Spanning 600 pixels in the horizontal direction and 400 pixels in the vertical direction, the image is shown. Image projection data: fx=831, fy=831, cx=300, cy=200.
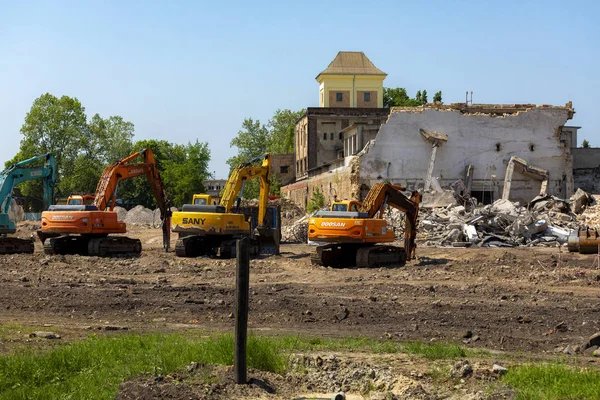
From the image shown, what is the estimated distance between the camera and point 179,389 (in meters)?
9.09

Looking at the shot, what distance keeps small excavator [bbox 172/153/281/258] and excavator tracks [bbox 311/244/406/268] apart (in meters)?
3.80

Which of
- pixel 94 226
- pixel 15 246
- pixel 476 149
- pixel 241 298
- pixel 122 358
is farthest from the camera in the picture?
pixel 476 149

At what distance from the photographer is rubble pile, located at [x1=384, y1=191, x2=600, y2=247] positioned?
36.5m

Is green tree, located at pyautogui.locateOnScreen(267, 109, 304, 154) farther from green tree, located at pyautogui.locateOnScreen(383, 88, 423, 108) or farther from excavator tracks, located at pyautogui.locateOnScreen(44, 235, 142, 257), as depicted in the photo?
excavator tracks, located at pyautogui.locateOnScreen(44, 235, 142, 257)

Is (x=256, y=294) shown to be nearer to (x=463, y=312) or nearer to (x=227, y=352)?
(x=463, y=312)

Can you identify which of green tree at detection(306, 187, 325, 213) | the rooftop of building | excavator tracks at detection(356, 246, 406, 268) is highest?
the rooftop of building


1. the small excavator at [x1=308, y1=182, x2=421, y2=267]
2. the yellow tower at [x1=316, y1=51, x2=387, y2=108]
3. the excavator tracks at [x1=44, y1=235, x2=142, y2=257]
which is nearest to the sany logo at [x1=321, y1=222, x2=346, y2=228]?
the small excavator at [x1=308, y1=182, x2=421, y2=267]

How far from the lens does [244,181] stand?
31.3m

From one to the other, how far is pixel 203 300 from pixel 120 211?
5389 centimetres

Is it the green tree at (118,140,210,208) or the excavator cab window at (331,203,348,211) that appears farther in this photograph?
the green tree at (118,140,210,208)

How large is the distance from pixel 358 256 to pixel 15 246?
43.6 ft

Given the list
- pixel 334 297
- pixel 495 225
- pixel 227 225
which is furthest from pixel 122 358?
pixel 495 225

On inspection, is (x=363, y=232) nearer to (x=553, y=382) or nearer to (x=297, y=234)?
(x=553, y=382)

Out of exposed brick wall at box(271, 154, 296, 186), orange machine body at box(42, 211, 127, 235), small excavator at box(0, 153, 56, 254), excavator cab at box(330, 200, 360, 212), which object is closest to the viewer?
excavator cab at box(330, 200, 360, 212)
